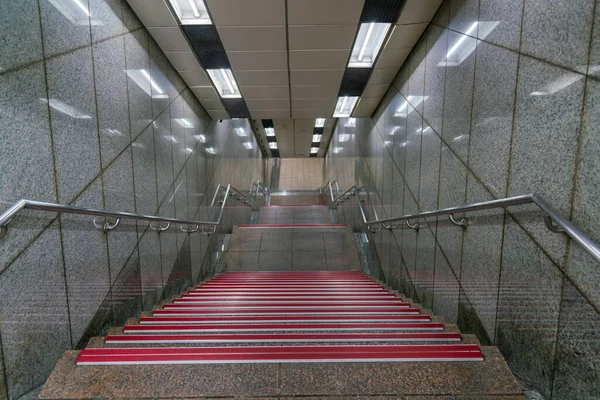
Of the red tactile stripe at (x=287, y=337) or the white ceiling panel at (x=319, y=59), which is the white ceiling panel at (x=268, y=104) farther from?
the red tactile stripe at (x=287, y=337)

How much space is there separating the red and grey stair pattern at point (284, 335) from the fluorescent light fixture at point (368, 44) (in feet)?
8.48

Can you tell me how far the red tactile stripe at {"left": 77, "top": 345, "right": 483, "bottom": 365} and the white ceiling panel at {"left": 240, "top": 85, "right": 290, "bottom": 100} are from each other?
11.9 feet

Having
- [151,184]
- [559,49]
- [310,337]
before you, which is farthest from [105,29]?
[559,49]

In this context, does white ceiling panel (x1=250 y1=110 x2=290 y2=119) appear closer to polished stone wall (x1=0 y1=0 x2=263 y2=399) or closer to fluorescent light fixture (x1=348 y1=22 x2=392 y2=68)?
fluorescent light fixture (x1=348 y1=22 x2=392 y2=68)

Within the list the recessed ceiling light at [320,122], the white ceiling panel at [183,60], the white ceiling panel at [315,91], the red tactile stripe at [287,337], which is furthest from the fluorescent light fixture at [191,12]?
the recessed ceiling light at [320,122]

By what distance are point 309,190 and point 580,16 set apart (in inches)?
649

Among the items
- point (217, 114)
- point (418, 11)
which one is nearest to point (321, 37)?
point (418, 11)

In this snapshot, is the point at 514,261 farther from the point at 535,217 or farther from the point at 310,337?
the point at 310,337

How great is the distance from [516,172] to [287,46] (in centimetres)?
251

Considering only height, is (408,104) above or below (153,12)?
below

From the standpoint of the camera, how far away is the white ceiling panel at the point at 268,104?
4930 mm

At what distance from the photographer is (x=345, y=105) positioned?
18.1 feet

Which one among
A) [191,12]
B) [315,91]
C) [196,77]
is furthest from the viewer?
[315,91]

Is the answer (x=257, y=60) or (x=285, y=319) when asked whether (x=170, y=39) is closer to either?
(x=257, y=60)
